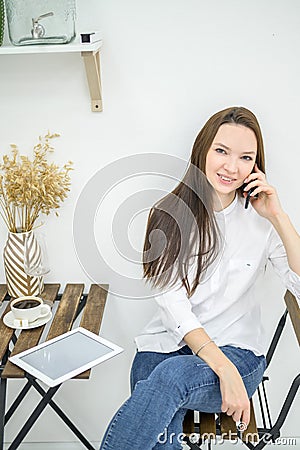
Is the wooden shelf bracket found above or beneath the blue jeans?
above

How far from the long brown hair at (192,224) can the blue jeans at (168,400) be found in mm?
246

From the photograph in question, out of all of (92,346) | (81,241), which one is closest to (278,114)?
(81,241)

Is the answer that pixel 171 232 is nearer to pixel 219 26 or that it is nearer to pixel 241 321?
pixel 241 321

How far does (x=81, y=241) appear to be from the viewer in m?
2.13

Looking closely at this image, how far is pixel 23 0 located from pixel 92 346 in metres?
0.95

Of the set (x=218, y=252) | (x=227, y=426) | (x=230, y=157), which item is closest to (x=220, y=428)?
(x=227, y=426)

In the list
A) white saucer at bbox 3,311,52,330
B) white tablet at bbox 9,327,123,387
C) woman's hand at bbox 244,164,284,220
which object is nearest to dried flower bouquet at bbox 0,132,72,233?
white saucer at bbox 3,311,52,330

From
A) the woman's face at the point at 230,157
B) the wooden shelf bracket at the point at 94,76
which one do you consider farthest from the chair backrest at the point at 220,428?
the wooden shelf bracket at the point at 94,76

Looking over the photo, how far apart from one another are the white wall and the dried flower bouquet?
4cm

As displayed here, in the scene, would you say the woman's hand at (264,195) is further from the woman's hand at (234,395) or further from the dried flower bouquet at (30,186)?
the dried flower bouquet at (30,186)

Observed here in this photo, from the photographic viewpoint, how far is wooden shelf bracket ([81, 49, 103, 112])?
181cm

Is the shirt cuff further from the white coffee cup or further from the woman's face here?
the white coffee cup

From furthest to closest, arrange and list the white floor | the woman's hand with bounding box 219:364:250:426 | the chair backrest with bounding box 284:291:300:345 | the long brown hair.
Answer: the white floor < the long brown hair < the chair backrest with bounding box 284:291:300:345 < the woman's hand with bounding box 219:364:250:426

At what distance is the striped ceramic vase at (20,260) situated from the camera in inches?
78.0
